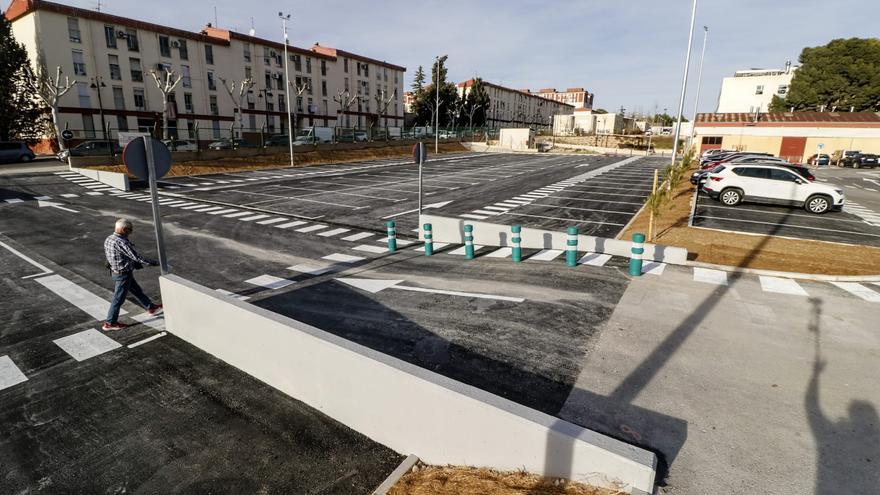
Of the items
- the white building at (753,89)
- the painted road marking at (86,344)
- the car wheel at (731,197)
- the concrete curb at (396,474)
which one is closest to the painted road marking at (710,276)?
the concrete curb at (396,474)

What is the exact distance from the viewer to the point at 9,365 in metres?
6.16

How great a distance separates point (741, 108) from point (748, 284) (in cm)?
7794

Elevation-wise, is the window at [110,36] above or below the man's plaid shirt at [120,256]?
above

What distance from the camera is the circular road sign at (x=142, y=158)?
6.40 meters

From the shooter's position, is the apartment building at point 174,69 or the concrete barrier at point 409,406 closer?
the concrete barrier at point 409,406

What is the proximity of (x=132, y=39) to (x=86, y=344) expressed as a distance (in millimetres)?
52258

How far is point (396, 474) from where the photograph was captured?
4.17 meters

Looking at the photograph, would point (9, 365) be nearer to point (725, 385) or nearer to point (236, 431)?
point (236, 431)

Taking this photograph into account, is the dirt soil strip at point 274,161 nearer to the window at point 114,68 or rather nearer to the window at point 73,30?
the window at point 114,68

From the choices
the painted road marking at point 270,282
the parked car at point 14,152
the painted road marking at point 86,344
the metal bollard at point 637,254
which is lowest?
the painted road marking at point 270,282

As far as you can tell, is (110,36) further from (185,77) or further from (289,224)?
(289,224)

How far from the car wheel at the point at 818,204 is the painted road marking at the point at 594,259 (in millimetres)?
12693

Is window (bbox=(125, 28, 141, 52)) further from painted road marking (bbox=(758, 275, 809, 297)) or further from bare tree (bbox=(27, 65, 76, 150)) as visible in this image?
painted road marking (bbox=(758, 275, 809, 297))

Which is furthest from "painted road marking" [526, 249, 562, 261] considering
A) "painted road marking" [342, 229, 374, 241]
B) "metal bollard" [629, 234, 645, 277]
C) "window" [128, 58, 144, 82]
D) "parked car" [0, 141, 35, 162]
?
"window" [128, 58, 144, 82]
